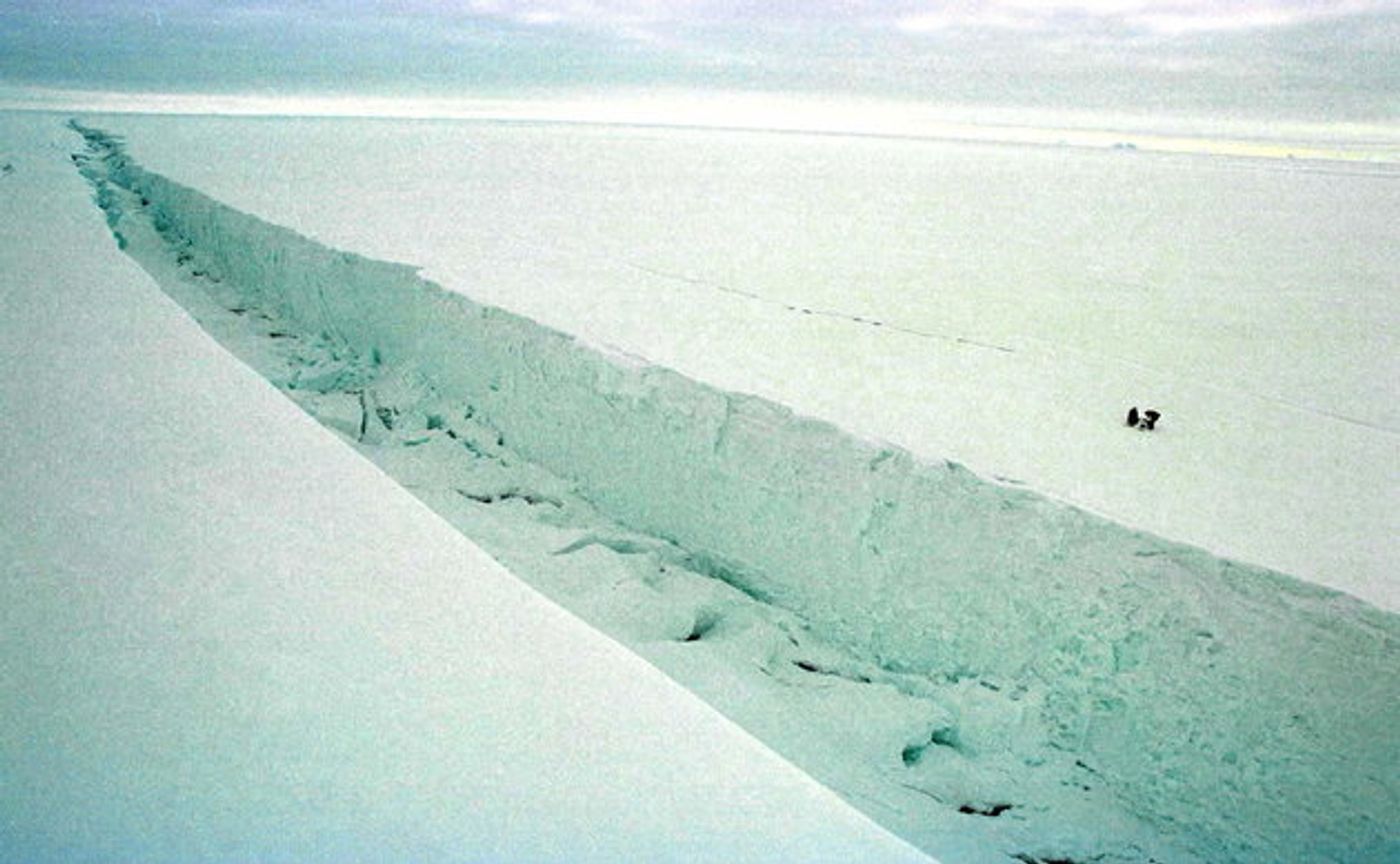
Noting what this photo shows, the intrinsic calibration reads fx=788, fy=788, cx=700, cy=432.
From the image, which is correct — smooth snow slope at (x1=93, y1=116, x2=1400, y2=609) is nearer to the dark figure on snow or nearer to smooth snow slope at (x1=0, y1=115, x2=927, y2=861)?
the dark figure on snow

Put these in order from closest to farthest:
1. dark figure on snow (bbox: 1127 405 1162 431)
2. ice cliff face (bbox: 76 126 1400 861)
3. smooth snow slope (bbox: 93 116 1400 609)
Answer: ice cliff face (bbox: 76 126 1400 861) → smooth snow slope (bbox: 93 116 1400 609) → dark figure on snow (bbox: 1127 405 1162 431)

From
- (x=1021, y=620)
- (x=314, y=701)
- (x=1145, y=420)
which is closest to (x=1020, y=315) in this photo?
(x=1145, y=420)

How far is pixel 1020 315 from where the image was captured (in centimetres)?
351

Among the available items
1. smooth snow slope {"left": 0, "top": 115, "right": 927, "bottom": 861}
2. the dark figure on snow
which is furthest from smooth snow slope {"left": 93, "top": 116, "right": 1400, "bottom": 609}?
smooth snow slope {"left": 0, "top": 115, "right": 927, "bottom": 861}

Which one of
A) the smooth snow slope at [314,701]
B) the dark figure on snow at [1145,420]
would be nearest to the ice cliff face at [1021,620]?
the smooth snow slope at [314,701]

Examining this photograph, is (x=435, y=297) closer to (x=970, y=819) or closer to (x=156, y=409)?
(x=156, y=409)

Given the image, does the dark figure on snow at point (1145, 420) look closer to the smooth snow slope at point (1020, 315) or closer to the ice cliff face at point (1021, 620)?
the smooth snow slope at point (1020, 315)

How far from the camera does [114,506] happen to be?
5.97 ft

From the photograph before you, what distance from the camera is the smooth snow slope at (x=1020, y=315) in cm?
182

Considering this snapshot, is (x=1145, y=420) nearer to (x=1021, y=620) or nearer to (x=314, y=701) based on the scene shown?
(x=1021, y=620)

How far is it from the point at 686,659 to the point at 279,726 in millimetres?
863

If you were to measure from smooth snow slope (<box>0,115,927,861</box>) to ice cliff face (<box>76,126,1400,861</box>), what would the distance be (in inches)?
18.7

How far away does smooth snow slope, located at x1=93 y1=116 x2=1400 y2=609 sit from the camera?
1815 millimetres

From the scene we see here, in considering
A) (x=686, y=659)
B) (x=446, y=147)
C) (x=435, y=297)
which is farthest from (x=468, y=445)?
(x=446, y=147)
